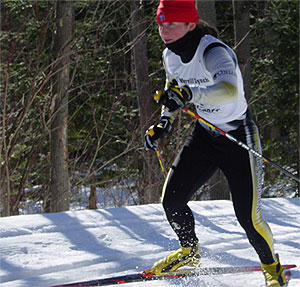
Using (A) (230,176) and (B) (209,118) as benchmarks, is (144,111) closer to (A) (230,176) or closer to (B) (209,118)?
(B) (209,118)

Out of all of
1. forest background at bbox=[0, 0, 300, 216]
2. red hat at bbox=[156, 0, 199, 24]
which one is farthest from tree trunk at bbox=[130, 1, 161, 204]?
red hat at bbox=[156, 0, 199, 24]

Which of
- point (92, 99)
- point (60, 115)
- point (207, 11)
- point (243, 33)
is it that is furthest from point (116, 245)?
point (92, 99)

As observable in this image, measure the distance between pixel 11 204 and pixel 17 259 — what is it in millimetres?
3565

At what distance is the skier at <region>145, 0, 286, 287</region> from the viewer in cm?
310

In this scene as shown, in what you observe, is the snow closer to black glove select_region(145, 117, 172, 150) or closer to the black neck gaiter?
black glove select_region(145, 117, 172, 150)

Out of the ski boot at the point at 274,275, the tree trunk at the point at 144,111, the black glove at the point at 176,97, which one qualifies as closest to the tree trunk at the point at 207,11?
the tree trunk at the point at 144,111

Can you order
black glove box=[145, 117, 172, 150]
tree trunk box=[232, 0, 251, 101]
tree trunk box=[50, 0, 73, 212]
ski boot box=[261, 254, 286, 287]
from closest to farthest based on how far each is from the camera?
ski boot box=[261, 254, 286, 287] → black glove box=[145, 117, 172, 150] → tree trunk box=[50, 0, 73, 212] → tree trunk box=[232, 0, 251, 101]

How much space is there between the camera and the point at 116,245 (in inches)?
177

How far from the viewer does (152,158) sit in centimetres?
916

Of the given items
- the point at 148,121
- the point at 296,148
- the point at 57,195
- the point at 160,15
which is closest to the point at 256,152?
the point at 160,15

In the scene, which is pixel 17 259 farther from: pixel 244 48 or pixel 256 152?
pixel 244 48

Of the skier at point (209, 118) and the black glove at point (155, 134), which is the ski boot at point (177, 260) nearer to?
the skier at point (209, 118)

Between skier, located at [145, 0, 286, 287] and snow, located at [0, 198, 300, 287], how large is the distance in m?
0.53

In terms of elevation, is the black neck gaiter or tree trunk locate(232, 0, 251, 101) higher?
tree trunk locate(232, 0, 251, 101)
